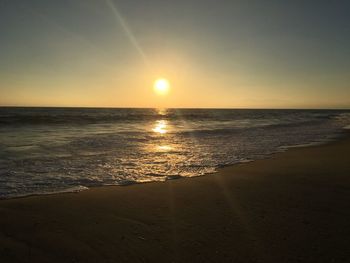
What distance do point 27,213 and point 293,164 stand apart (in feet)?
25.3

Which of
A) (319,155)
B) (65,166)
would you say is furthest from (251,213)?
(319,155)

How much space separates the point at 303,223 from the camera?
4320mm

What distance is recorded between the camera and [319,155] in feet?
36.4

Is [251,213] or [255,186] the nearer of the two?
[251,213]

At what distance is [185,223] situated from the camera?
436 cm

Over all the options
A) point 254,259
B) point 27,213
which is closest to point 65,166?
point 27,213

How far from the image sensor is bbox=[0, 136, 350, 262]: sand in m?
3.48

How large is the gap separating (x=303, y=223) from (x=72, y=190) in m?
4.55

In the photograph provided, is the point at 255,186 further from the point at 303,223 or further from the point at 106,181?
the point at 106,181

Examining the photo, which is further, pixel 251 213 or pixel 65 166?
pixel 65 166

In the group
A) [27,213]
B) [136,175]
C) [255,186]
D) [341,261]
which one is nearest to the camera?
[341,261]

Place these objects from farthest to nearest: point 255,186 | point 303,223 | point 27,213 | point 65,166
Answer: point 65,166 < point 255,186 < point 27,213 < point 303,223

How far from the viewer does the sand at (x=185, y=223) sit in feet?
11.4

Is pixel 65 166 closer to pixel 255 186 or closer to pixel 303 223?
pixel 255 186
